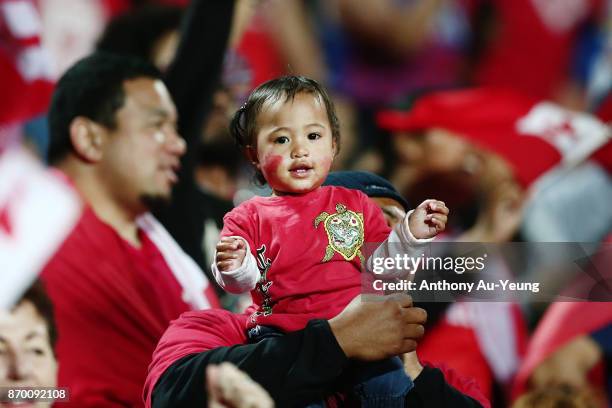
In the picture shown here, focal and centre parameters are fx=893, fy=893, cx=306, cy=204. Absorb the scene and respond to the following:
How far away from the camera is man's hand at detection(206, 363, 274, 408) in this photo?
961 mm

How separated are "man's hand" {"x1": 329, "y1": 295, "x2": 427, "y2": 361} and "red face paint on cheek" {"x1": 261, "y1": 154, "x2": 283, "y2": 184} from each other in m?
0.19

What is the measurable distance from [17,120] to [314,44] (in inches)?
25.8

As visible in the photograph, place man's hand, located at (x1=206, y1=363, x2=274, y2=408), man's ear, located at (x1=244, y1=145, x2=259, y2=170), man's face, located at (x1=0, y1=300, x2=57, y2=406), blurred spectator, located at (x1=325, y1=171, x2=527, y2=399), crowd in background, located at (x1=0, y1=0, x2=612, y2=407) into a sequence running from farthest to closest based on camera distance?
blurred spectator, located at (x1=325, y1=171, x2=527, y2=399), crowd in background, located at (x1=0, y1=0, x2=612, y2=407), man's face, located at (x1=0, y1=300, x2=57, y2=406), man's ear, located at (x1=244, y1=145, x2=259, y2=170), man's hand, located at (x1=206, y1=363, x2=274, y2=408)

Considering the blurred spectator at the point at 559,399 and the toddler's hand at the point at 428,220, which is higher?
the blurred spectator at the point at 559,399

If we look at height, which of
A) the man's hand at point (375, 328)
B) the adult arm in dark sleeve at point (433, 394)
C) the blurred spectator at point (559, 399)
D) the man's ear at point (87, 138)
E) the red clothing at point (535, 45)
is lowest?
the adult arm in dark sleeve at point (433, 394)

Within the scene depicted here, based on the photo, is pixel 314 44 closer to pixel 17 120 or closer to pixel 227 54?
pixel 227 54

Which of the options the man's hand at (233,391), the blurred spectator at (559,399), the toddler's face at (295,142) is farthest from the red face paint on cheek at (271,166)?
the blurred spectator at (559,399)

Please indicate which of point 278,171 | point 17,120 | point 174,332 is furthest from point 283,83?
point 17,120

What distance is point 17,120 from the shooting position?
1.77m

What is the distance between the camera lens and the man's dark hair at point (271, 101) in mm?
1131

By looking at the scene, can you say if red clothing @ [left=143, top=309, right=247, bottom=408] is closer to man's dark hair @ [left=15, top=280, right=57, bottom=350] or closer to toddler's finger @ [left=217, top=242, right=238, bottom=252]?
toddler's finger @ [left=217, top=242, right=238, bottom=252]

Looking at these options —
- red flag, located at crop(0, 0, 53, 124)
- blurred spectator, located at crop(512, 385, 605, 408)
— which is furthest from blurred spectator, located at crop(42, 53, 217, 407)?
blurred spectator, located at crop(512, 385, 605, 408)

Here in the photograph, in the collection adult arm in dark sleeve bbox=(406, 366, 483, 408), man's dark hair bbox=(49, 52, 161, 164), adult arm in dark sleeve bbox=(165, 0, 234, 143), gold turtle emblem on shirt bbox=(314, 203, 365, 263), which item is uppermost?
adult arm in dark sleeve bbox=(165, 0, 234, 143)

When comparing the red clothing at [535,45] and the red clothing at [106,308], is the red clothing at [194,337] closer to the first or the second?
the red clothing at [106,308]
